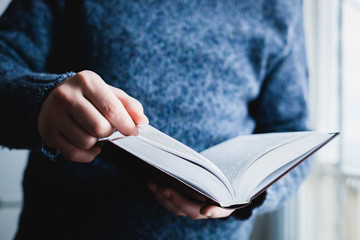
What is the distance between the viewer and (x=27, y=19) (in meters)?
0.51

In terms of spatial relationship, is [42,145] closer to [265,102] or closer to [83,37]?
[83,37]

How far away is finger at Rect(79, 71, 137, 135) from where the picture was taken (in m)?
0.30

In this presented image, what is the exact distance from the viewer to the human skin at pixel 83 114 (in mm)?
306

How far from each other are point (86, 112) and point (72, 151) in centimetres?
7

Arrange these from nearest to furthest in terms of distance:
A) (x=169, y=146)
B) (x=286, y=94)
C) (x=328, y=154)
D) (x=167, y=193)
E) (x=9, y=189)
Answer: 1. (x=169, y=146)
2. (x=167, y=193)
3. (x=286, y=94)
4. (x=9, y=189)
5. (x=328, y=154)

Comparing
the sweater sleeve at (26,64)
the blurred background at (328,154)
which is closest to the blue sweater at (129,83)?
the sweater sleeve at (26,64)

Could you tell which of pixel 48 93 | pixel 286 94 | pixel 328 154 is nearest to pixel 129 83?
pixel 48 93

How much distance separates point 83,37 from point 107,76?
0.30ft

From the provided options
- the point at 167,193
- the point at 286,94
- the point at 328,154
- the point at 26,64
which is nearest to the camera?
the point at 167,193

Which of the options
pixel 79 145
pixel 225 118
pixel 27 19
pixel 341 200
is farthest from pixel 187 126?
pixel 341 200

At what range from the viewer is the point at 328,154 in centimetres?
133

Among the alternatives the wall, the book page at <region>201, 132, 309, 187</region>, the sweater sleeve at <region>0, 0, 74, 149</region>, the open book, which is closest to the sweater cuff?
the sweater sleeve at <region>0, 0, 74, 149</region>

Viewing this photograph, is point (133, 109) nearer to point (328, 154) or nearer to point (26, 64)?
point (26, 64)

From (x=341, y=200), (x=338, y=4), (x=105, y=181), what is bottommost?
(x=341, y=200)
